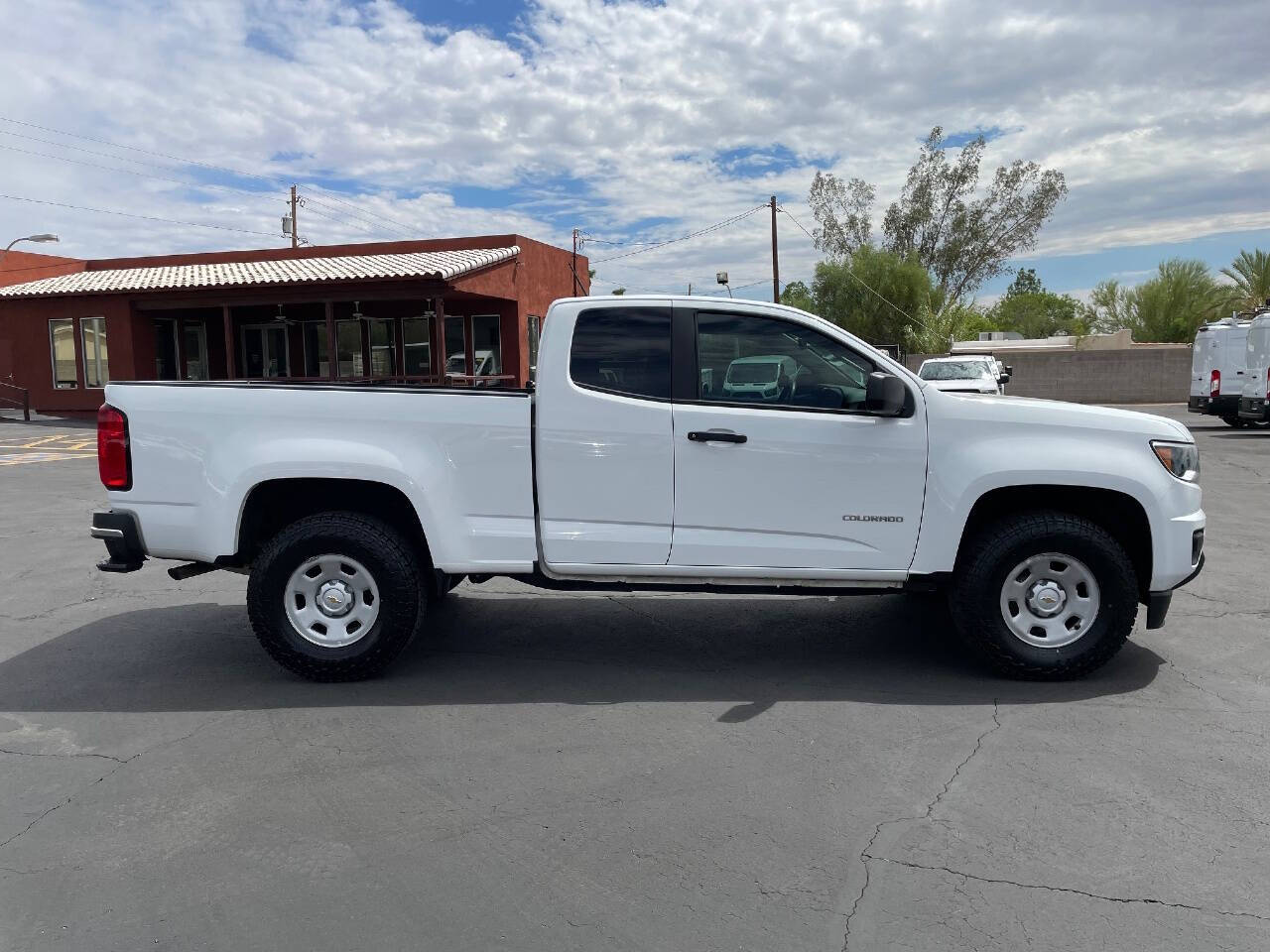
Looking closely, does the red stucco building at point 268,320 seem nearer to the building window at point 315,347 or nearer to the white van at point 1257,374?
the building window at point 315,347

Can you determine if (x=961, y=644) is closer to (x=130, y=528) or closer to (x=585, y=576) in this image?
(x=585, y=576)

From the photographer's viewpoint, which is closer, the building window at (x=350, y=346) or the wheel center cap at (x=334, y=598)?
the wheel center cap at (x=334, y=598)

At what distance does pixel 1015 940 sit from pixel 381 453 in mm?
3535

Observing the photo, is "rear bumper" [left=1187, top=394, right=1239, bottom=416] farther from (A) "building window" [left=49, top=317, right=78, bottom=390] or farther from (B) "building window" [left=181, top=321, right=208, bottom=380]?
(A) "building window" [left=49, top=317, right=78, bottom=390]

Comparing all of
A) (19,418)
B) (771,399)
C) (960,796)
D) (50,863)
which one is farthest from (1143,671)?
(19,418)

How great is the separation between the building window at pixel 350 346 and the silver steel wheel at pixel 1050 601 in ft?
77.9

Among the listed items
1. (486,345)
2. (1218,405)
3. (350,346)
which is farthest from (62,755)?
(350,346)

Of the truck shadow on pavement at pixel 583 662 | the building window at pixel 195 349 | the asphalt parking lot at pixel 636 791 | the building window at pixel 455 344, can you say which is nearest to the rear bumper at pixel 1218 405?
the asphalt parking lot at pixel 636 791

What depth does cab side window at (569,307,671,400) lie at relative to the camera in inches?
203

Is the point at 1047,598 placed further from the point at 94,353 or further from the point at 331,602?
the point at 94,353

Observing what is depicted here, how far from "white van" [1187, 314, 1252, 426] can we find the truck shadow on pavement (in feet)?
58.3

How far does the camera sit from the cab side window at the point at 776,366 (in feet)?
16.8

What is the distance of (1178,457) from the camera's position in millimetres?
5090

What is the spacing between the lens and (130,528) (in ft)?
17.0
